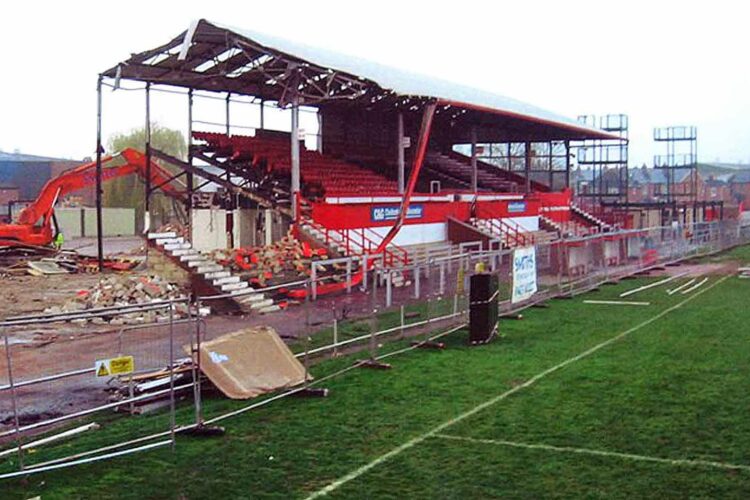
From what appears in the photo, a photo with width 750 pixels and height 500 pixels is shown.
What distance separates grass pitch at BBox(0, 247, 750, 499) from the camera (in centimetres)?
849

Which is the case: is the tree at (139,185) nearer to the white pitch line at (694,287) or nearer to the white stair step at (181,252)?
the white stair step at (181,252)

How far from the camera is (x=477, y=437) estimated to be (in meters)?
10.3

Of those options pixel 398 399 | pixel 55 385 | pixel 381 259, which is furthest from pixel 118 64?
pixel 398 399

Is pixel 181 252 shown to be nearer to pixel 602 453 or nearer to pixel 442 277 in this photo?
pixel 442 277

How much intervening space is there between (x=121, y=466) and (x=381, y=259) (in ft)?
68.9

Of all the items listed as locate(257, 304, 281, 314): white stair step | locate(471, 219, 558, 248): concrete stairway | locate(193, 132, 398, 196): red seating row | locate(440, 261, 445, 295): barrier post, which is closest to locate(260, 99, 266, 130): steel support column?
locate(193, 132, 398, 196): red seating row

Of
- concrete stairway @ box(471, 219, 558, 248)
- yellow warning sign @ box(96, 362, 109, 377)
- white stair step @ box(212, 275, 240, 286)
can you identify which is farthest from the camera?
concrete stairway @ box(471, 219, 558, 248)

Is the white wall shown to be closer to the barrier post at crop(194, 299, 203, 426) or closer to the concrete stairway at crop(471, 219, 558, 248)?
the concrete stairway at crop(471, 219, 558, 248)

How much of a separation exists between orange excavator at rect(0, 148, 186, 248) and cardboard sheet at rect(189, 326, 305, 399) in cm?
2562

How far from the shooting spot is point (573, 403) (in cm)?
1194

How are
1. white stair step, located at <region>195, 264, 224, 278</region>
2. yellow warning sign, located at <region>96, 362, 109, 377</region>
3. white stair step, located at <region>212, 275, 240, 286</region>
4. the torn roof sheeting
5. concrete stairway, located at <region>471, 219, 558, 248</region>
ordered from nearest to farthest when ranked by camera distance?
yellow warning sign, located at <region>96, 362, 109, 377</region> → white stair step, located at <region>212, 275, 240, 286</region> → white stair step, located at <region>195, 264, 224, 278</region> → the torn roof sheeting → concrete stairway, located at <region>471, 219, 558, 248</region>

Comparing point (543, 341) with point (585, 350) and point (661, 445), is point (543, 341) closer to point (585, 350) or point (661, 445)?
point (585, 350)

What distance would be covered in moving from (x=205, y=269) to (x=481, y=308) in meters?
10.1

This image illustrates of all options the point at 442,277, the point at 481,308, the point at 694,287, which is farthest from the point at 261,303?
the point at 694,287
